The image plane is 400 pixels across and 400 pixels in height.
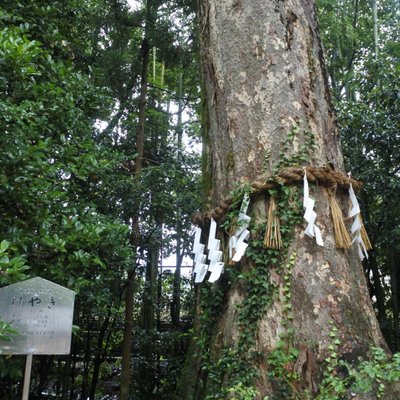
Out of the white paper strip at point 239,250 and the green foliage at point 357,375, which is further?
the white paper strip at point 239,250

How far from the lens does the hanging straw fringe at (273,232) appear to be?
1.96 metres

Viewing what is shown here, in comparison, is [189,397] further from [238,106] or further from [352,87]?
[352,87]

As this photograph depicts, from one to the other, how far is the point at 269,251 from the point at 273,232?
86 millimetres

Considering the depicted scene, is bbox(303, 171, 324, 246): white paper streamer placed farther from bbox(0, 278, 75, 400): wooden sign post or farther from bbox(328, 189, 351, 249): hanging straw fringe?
bbox(0, 278, 75, 400): wooden sign post

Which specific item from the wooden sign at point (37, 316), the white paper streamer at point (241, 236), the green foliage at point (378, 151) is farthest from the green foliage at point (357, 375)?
the green foliage at point (378, 151)

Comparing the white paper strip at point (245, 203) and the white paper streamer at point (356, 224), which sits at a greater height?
the white paper strip at point (245, 203)

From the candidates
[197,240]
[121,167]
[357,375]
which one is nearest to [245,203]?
[197,240]

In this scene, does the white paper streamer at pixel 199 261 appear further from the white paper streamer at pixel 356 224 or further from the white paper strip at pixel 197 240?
the white paper streamer at pixel 356 224

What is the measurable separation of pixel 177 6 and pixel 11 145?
485 cm

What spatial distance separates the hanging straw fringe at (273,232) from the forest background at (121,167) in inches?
47.0

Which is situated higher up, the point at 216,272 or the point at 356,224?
the point at 356,224

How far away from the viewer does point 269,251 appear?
196 centimetres

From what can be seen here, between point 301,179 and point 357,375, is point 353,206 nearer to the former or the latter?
point 301,179

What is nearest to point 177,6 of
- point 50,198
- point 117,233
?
point 117,233
